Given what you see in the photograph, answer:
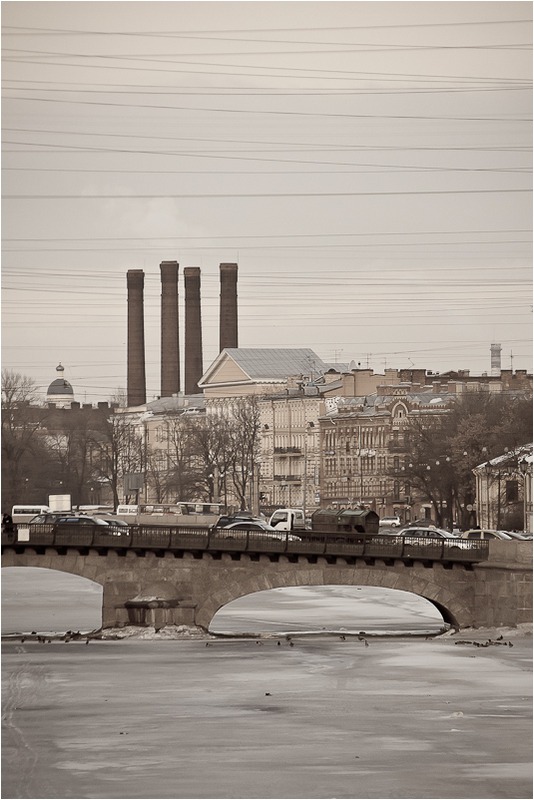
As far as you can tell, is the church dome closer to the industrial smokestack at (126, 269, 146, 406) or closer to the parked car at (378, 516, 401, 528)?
the industrial smokestack at (126, 269, 146, 406)

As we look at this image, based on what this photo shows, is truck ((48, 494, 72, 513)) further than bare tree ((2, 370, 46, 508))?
Yes

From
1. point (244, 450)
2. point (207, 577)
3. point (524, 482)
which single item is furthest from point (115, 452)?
point (207, 577)

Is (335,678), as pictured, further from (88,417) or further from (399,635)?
(88,417)

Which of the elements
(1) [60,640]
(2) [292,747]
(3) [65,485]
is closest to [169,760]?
(2) [292,747]

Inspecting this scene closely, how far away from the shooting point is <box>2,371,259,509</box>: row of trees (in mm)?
96625

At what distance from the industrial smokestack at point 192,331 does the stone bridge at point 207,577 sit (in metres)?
76.9

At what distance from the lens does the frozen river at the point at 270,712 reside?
27250 millimetres

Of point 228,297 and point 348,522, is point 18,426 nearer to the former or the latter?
point 348,522

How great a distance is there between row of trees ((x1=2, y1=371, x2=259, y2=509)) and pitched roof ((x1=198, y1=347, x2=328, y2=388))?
811 cm

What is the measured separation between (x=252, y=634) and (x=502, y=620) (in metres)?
7.01

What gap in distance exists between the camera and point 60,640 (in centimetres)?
4947

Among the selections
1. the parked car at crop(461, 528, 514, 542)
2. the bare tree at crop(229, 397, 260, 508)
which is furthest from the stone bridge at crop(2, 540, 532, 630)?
the bare tree at crop(229, 397, 260, 508)

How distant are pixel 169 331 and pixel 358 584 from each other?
76527mm

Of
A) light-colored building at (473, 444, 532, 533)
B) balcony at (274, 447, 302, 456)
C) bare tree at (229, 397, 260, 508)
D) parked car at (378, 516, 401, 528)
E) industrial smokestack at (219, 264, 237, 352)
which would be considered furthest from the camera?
industrial smokestack at (219, 264, 237, 352)
